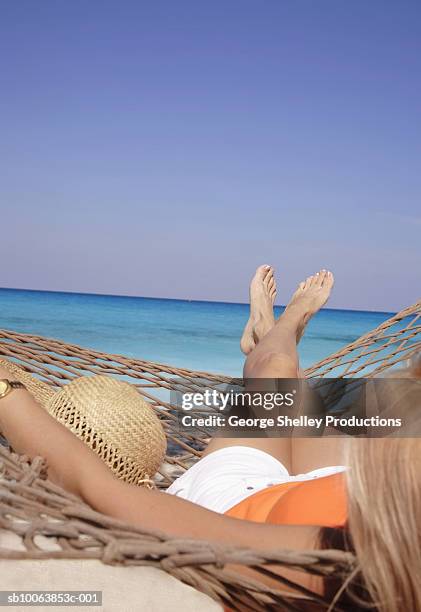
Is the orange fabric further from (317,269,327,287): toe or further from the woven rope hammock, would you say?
(317,269,327,287): toe

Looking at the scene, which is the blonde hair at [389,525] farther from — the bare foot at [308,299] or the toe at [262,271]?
the toe at [262,271]

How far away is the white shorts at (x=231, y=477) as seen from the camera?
0.97 m

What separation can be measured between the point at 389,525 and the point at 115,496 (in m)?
0.31

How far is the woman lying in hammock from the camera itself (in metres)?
0.52

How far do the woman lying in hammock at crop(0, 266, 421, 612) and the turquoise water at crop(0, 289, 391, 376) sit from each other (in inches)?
328

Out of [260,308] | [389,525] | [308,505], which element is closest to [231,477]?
[308,505]

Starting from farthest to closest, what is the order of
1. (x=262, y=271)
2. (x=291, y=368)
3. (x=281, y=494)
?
(x=262, y=271), (x=291, y=368), (x=281, y=494)

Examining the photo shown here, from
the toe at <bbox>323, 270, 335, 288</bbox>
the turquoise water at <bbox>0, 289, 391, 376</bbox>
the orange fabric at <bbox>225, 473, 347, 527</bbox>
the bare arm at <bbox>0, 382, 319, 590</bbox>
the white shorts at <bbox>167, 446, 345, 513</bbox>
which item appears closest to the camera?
the bare arm at <bbox>0, 382, 319, 590</bbox>

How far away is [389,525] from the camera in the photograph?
0.52 m

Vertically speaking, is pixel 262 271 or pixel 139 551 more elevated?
pixel 262 271

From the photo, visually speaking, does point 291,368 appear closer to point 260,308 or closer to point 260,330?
point 260,330

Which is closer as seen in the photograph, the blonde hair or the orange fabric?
the blonde hair

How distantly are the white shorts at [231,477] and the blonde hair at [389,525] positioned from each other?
1.42ft

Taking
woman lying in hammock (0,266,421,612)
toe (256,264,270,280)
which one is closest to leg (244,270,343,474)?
woman lying in hammock (0,266,421,612)
